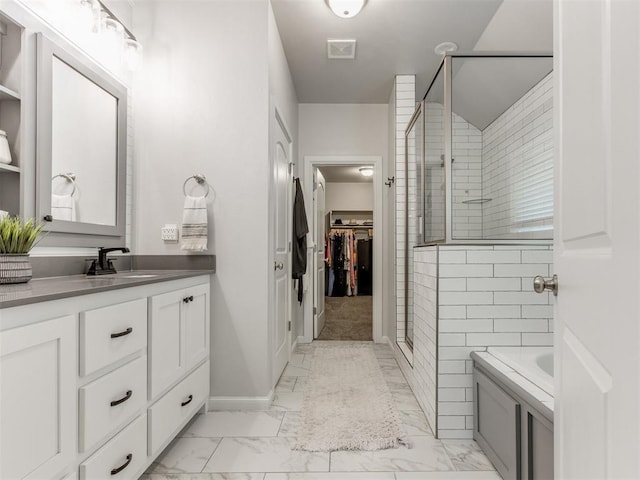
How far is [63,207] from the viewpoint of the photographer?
5.84 feet

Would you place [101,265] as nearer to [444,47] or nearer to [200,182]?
[200,182]

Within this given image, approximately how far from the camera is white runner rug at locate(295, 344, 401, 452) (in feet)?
6.28

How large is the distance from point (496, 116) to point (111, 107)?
95.0 inches

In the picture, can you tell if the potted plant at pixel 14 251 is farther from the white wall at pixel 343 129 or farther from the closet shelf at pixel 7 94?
the white wall at pixel 343 129

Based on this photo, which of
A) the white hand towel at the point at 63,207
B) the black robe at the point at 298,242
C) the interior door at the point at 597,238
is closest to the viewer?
the interior door at the point at 597,238

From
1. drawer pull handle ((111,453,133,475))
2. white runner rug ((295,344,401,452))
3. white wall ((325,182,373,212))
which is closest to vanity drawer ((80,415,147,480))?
drawer pull handle ((111,453,133,475))

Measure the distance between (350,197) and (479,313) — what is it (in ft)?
19.7

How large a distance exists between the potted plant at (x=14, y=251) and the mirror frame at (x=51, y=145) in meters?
0.39

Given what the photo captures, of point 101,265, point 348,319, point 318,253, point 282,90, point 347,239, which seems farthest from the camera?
point 347,239

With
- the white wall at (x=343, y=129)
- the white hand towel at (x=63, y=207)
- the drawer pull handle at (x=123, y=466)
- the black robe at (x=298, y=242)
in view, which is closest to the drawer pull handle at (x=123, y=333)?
the drawer pull handle at (x=123, y=466)

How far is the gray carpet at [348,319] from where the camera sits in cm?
441

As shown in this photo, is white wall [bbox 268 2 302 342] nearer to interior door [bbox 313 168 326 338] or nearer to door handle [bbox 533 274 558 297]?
interior door [bbox 313 168 326 338]

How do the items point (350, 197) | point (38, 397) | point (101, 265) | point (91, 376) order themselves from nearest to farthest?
point (38, 397) → point (91, 376) → point (101, 265) → point (350, 197)

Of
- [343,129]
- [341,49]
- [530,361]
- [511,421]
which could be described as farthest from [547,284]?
[343,129]
